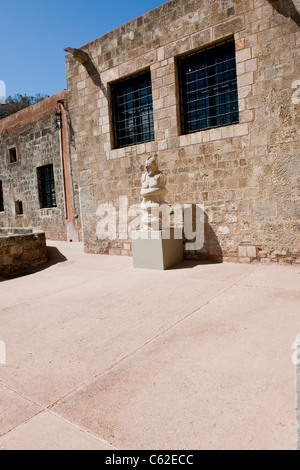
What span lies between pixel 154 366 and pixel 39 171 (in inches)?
432

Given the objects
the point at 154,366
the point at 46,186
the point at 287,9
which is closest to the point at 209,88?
the point at 287,9

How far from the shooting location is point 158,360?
2504mm

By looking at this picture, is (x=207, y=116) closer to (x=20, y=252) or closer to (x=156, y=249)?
(x=156, y=249)

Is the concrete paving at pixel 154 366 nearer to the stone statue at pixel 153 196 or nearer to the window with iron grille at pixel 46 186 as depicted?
the stone statue at pixel 153 196

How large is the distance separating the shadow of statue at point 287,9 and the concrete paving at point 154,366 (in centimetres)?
364

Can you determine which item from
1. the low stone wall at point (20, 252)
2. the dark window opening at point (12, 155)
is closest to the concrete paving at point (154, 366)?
the low stone wall at point (20, 252)

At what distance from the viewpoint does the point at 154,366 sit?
2422mm

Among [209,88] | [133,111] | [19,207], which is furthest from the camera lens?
[19,207]

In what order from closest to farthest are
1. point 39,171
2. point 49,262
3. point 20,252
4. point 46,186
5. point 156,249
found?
point 156,249, point 20,252, point 49,262, point 46,186, point 39,171

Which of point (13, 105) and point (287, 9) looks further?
point (13, 105)

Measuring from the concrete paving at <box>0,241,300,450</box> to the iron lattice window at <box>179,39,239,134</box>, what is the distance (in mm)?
2920

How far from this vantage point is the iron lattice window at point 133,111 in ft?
21.5

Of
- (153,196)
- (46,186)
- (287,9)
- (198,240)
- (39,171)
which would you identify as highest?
(287,9)
